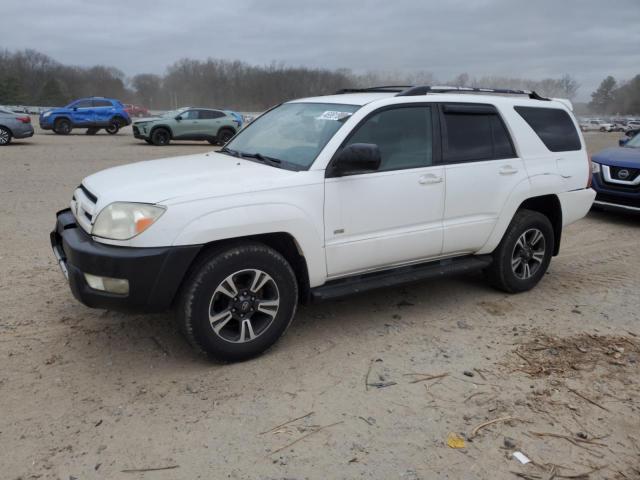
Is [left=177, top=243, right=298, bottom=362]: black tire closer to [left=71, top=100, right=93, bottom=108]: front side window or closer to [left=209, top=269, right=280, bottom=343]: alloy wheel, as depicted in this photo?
[left=209, top=269, right=280, bottom=343]: alloy wheel

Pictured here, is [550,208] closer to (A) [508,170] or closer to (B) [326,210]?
(A) [508,170]

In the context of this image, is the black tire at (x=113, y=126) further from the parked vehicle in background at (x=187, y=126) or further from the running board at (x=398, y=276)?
the running board at (x=398, y=276)

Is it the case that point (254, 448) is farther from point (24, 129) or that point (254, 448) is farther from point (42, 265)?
point (24, 129)

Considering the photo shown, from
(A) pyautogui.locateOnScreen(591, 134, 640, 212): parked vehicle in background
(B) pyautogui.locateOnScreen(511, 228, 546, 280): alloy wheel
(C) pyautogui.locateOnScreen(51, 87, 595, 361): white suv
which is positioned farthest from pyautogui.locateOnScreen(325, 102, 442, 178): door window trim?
(A) pyautogui.locateOnScreen(591, 134, 640, 212): parked vehicle in background

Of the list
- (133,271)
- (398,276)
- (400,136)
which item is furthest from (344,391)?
A: (400,136)

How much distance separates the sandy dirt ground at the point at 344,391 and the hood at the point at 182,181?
1.16 meters

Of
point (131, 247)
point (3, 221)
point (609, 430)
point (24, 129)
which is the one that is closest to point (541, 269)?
point (609, 430)

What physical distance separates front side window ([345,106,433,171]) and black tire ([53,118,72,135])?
23.1 metres

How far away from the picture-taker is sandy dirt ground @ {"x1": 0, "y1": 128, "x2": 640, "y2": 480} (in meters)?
2.79

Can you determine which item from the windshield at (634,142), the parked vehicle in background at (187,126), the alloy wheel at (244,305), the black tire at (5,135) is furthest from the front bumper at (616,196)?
the black tire at (5,135)

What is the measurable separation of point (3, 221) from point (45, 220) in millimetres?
528

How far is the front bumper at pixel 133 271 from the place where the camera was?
129 inches

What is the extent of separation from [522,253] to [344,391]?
2.62 m

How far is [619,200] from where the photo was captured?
28.6ft
